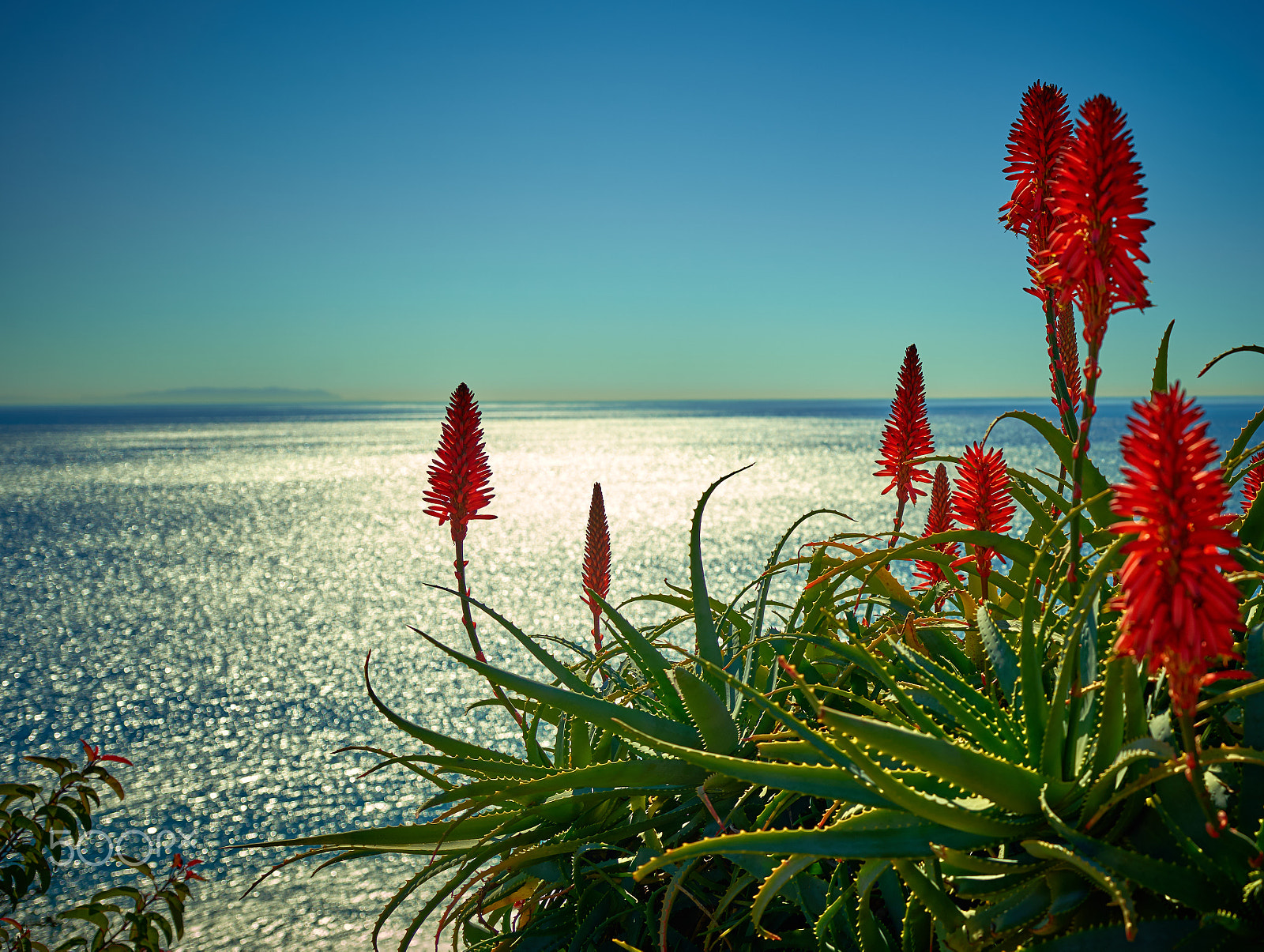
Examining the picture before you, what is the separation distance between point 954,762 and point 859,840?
0.63 ft

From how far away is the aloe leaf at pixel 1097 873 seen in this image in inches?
40.1

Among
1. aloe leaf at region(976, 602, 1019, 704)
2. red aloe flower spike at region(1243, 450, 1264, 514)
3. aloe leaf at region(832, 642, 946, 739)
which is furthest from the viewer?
red aloe flower spike at region(1243, 450, 1264, 514)

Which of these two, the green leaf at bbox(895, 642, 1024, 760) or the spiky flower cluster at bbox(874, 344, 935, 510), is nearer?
the green leaf at bbox(895, 642, 1024, 760)

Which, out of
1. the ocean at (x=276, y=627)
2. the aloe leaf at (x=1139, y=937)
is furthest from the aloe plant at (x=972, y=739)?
the ocean at (x=276, y=627)

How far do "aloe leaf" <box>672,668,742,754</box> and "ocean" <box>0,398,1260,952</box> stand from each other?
1.55 m

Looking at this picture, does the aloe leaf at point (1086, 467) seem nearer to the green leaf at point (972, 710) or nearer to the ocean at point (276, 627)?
the green leaf at point (972, 710)

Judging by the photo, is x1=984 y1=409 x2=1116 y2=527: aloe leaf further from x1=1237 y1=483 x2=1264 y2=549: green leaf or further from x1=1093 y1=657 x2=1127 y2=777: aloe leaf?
x1=1093 y1=657 x2=1127 y2=777: aloe leaf

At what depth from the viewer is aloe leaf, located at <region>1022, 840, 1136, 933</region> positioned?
40.1 inches

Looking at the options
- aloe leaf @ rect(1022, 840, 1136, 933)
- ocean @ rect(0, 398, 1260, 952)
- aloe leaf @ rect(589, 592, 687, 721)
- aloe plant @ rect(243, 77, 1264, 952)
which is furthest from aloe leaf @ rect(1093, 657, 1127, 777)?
ocean @ rect(0, 398, 1260, 952)

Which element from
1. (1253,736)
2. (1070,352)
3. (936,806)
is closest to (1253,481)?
(1070,352)

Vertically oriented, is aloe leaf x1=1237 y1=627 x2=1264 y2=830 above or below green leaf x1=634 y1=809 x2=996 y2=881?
above

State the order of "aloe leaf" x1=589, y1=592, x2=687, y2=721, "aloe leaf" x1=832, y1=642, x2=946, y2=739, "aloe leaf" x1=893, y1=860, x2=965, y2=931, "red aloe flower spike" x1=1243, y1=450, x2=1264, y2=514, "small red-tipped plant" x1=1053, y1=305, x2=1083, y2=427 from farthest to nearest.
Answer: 1. "red aloe flower spike" x1=1243, y1=450, x2=1264, y2=514
2. "aloe leaf" x1=589, y1=592, x2=687, y2=721
3. "small red-tipped plant" x1=1053, y1=305, x2=1083, y2=427
4. "aloe leaf" x1=832, y1=642, x2=946, y2=739
5. "aloe leaf" x1=893, y1=860, x2=965, y2=931

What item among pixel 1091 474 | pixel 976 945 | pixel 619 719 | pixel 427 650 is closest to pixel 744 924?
pixel 619 719

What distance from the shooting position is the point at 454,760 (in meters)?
2.04
